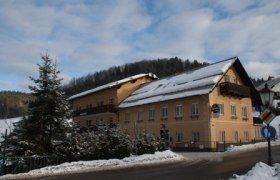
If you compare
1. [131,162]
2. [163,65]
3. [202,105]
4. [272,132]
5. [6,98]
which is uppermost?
[163,65]

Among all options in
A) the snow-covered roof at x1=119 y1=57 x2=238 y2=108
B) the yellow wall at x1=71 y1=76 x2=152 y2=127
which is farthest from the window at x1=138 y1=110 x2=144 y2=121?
the yellow wall at x1=71 y1=76 x2=152 y2=127

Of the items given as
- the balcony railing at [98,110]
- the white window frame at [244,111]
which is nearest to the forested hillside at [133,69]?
the balcony railing at [98,110]

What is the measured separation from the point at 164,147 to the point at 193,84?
1533 cm

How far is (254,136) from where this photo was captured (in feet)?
164

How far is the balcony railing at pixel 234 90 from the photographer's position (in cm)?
4281

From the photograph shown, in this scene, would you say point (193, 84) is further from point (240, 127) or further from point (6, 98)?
point (6, 98)

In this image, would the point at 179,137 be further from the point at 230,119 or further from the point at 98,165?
the point at 98,165

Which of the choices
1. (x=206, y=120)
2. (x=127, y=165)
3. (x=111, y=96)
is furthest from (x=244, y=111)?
(x=127, y=165)

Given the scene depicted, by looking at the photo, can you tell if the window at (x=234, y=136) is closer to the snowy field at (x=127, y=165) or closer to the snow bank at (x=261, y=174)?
the snowy field at (x=127, y=165)

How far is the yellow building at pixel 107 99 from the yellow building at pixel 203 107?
6.37m

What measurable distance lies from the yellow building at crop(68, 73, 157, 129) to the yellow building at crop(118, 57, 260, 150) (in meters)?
6.37

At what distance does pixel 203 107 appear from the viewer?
1633 inches

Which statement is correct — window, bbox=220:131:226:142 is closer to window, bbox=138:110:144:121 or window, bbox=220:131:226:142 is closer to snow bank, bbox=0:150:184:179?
window, bbox=138:110:144:121

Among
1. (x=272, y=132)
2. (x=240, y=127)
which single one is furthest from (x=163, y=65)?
(x=272, y=132)
